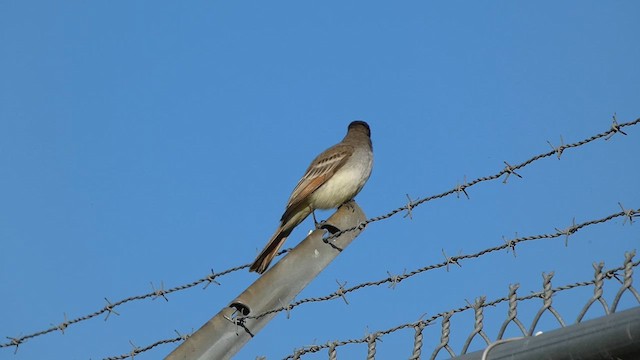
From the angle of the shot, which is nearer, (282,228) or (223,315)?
(223,315)

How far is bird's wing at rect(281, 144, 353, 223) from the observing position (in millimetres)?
10500

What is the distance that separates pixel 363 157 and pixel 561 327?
8.46 metres

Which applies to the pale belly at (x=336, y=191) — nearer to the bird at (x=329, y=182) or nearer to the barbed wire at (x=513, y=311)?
the bird at (x=329, y=182)

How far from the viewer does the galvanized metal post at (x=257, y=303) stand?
5430 millimetres

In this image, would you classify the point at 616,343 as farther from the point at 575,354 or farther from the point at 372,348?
the point at 372,348

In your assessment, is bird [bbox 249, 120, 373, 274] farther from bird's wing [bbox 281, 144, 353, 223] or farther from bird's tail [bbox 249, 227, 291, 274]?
bird's tail [bbox 249, 227, 291, 274]

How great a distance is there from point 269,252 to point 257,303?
3123 millimetres

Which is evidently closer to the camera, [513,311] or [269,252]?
[513,311]

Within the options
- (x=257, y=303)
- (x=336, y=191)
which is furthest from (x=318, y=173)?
(x=257, y=303)

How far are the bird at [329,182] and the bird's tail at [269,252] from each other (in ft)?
1.06

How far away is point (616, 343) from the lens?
2811mm

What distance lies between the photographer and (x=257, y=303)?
18.2 ft

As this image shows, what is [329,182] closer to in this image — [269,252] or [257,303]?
[269,252]

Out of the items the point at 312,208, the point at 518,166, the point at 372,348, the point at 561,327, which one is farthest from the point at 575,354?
the point at 312,208
